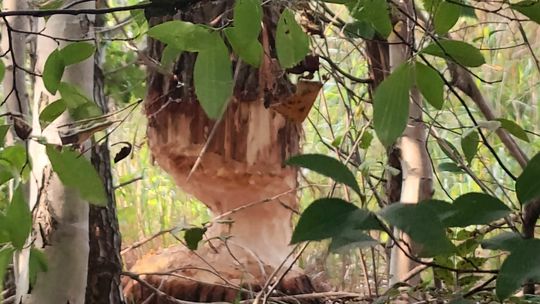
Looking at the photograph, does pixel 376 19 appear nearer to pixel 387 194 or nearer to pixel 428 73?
pixel 428 73

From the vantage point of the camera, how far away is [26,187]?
76cm

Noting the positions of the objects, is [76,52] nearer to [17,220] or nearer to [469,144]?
[17,220]

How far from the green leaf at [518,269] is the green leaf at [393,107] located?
0.09 meters

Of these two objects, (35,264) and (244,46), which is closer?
(244,46)

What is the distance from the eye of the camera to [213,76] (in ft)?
1.23

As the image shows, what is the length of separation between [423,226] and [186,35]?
0.54 ft

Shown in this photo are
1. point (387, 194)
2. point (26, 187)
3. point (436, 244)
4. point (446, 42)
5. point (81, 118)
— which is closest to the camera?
point (436, 244)

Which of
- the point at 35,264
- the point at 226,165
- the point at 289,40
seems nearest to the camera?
the point at 289,40

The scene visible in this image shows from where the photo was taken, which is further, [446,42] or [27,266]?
[27,266]

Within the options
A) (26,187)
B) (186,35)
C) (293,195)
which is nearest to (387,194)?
(293,195)

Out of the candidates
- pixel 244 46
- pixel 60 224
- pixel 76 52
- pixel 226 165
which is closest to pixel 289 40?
pixel 244 46

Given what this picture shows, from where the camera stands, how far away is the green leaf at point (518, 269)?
1.02 ft

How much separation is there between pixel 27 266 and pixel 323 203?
34 centimetres

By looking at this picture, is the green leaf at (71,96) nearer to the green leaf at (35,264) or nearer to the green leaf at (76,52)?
the green leaf at (76,52)
